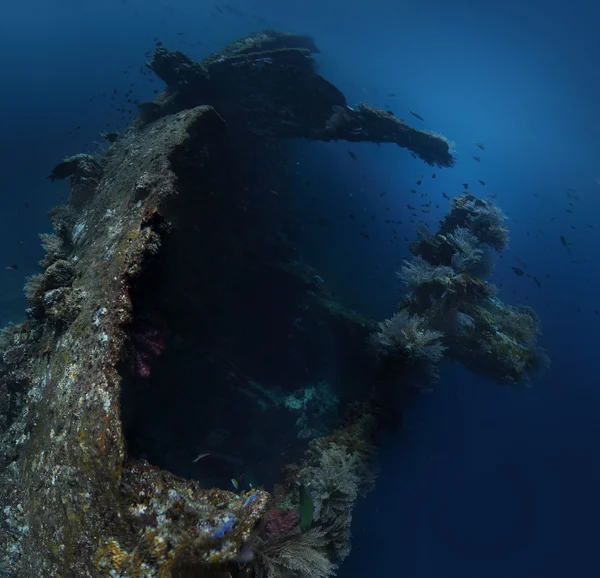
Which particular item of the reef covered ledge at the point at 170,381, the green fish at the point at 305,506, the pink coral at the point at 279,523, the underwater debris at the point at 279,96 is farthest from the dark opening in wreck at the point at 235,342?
the green fish at the point at 305,506

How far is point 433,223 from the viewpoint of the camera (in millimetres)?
24781

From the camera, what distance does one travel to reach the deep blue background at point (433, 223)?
11.7m

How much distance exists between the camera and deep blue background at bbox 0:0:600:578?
11.7 metres

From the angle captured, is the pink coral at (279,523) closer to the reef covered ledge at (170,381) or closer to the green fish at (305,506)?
the reef covered ledge at (170,381)

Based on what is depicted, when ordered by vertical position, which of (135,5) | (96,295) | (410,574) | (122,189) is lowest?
(410,574)

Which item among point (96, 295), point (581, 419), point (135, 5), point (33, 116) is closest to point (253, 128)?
point (96, 295)

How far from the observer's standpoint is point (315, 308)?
1004cm

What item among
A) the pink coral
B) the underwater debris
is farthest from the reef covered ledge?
the underwater debris

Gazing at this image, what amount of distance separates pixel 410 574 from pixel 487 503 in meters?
4.33

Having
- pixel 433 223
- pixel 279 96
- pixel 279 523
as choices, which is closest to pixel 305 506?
pixel 279 523

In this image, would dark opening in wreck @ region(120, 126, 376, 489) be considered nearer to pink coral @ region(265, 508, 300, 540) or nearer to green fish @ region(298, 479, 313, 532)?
pink coral @ region(265, 508, 300, 540)

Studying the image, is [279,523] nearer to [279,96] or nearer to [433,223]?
[279,96]

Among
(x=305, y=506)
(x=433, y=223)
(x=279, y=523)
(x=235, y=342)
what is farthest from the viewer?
(x=433, y=223)

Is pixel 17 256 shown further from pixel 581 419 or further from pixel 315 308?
pixel 581 419
